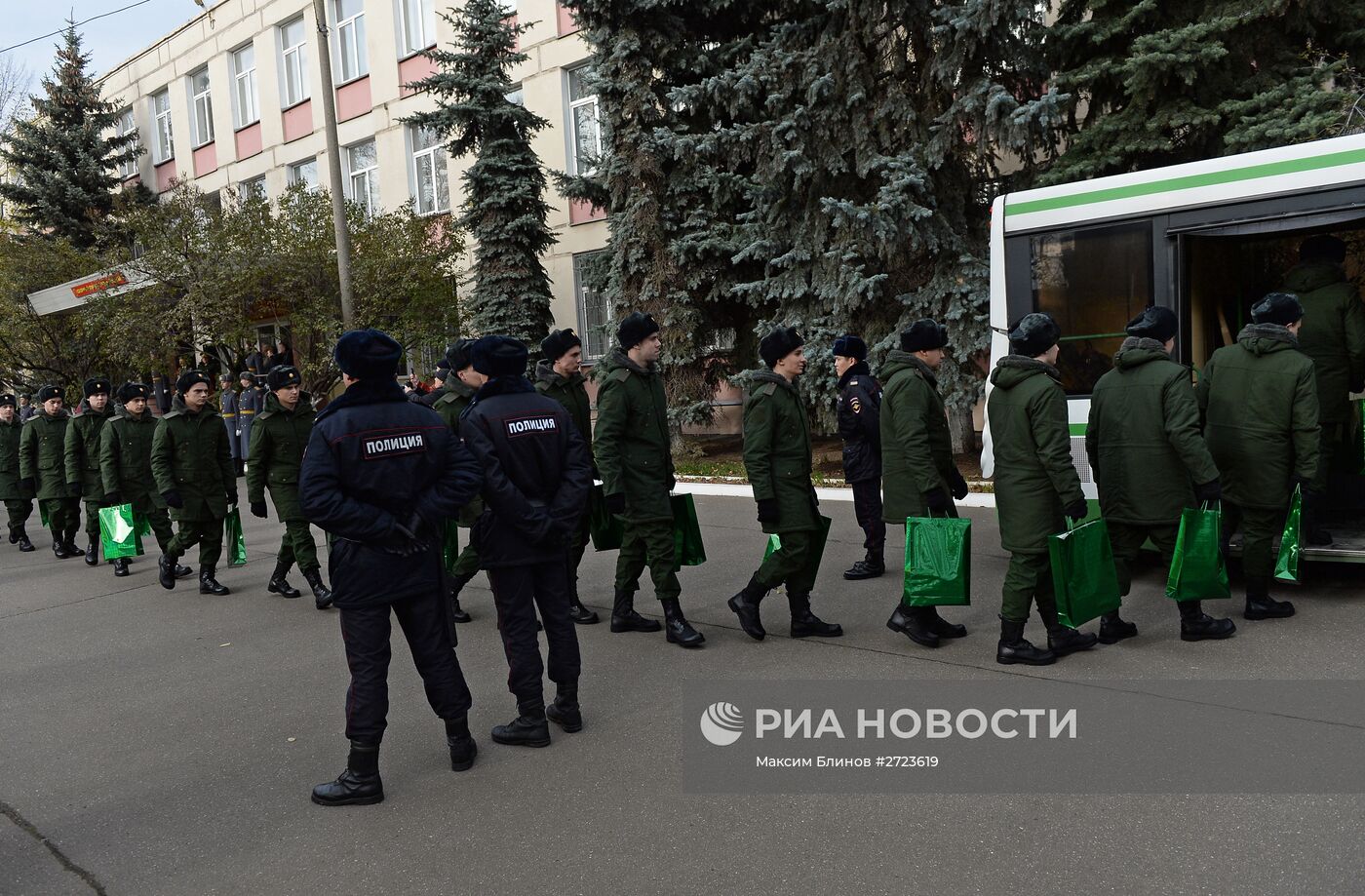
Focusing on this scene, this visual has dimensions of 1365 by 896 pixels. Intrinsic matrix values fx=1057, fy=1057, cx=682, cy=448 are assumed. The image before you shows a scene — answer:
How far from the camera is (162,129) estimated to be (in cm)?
3534

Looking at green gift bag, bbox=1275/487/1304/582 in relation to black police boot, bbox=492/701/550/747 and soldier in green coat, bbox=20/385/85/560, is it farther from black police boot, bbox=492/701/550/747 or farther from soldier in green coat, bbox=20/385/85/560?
soldier in green coat, bbox=20/385/85/560

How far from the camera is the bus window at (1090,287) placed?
7.28m

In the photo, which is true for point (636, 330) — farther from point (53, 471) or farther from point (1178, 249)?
point (53, 471)

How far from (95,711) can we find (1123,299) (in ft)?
22.6

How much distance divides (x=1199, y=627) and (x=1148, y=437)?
1.07 metres

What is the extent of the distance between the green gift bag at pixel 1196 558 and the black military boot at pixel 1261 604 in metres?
0.71

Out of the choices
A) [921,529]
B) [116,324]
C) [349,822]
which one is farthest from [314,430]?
[116,324]

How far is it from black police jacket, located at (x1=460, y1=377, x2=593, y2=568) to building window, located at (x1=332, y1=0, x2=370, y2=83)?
2428 cm

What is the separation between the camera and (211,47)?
3184cm

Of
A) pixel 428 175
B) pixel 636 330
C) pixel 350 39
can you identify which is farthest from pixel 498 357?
pixel 350 39

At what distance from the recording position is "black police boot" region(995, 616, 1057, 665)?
5.45 m

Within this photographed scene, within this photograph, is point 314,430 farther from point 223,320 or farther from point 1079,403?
point 223,320

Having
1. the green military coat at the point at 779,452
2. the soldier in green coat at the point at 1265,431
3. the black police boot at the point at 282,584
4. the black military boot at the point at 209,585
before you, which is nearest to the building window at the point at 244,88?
the black military boot at the point at 209,585

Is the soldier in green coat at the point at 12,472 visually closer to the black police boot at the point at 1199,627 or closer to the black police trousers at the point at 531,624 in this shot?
the black police trousers at the point at 531,624
